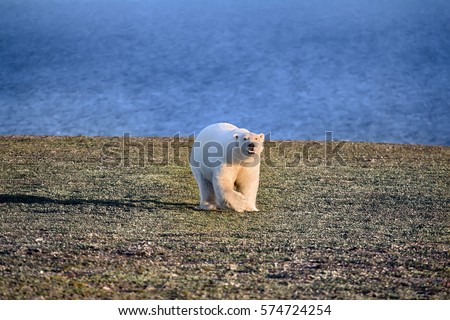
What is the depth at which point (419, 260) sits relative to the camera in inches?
334

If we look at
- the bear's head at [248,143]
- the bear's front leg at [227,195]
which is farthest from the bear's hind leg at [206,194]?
the bear's head at [248,143]

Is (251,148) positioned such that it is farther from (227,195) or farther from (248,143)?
(227,195)

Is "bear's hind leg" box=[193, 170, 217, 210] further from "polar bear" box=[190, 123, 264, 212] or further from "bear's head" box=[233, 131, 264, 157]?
"bear's head" box=[233, 131, 264, 157]

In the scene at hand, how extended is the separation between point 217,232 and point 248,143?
1310mm

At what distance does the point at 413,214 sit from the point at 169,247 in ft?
13.0

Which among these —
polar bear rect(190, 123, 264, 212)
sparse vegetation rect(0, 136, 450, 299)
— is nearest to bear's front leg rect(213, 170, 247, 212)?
polar bear rect(190, 123, 264, 212)

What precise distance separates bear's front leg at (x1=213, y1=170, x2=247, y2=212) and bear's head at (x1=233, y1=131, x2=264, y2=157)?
1.35 feet

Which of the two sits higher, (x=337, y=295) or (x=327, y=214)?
(x=337, y=295)

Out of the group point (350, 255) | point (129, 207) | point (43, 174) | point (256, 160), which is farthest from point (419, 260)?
point (43, 174)

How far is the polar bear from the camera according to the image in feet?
35.3

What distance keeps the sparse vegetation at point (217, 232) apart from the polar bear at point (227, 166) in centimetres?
27

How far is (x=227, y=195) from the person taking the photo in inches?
428

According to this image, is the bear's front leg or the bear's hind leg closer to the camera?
the bear's front leg
